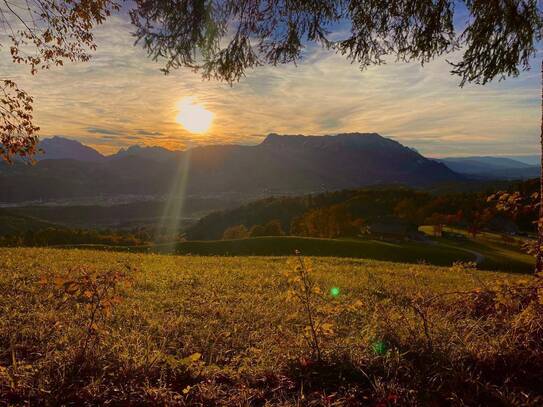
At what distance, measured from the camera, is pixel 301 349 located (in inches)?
209

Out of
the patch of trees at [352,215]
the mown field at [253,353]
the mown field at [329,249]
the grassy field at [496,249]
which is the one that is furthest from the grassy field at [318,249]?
the mown field at [253,353]

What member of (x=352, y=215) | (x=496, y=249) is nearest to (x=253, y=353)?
(x=496, y=249)

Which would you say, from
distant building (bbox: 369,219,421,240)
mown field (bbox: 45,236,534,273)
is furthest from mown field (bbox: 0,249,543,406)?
distant building (bbox: 369,219,421,240)

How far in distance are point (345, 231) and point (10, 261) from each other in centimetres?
9547

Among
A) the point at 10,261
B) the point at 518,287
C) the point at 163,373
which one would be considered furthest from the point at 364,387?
the point at 10,261

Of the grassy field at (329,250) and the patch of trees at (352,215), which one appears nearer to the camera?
the grassy field at (329,250)

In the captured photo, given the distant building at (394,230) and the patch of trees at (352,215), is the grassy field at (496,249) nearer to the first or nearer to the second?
the patch of trees at (352,215)

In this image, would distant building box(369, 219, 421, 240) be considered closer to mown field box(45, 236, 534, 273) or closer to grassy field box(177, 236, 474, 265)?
mown field box(45, 236, 534, 273)

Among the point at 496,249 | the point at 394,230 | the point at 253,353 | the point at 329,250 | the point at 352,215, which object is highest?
the point at 253,353

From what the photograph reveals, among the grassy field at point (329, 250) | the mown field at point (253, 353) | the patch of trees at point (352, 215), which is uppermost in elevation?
the mown field at point (253, 353)

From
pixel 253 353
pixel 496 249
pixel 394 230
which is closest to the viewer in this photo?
pixel 253 353

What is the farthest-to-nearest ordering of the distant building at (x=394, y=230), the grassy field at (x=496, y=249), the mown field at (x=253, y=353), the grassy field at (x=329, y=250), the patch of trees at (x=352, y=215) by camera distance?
the patch of trees at (x=352, y=215) → the distant building at (x=394, y=230) → the grassy field at (x=496, y=249) → the grassy field at (x=329, y=250) → the mown field at (x=253, y=353)

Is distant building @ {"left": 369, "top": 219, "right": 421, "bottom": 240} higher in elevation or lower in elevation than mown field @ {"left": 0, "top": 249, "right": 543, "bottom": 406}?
lower

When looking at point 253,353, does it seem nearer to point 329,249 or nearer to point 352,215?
point 329,249
